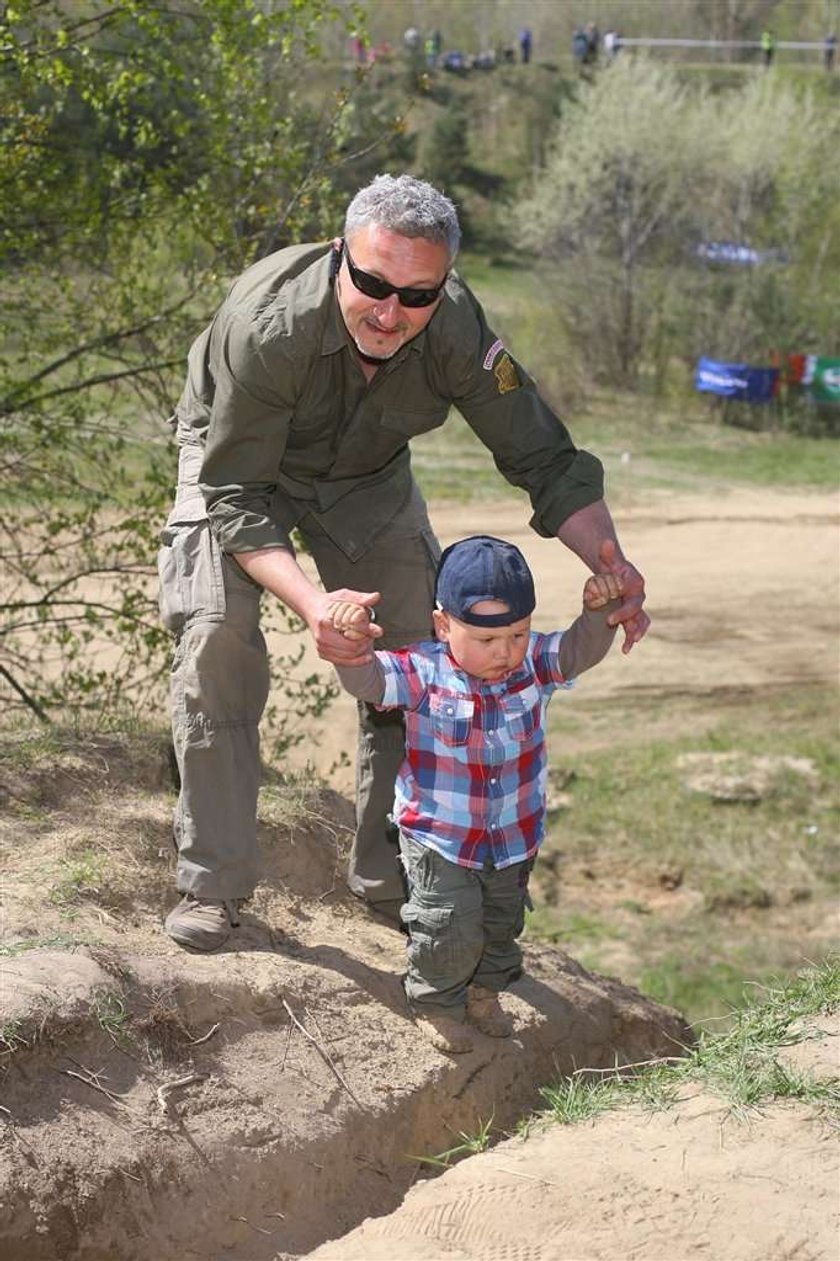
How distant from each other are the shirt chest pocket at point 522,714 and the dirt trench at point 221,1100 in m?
0.96

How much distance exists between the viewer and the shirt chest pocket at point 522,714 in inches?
172

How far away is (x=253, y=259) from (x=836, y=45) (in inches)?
1851

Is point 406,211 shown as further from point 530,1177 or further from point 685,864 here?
point 685,864

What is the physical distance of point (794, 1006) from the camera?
470 centimetres

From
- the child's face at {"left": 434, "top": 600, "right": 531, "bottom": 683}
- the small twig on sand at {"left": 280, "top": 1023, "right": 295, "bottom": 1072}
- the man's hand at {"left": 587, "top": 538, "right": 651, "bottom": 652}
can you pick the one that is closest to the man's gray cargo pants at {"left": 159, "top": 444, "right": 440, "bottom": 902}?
the small twig on sand at {"left": 280, "top": 1023, "right": 295, "bottom": 1072}

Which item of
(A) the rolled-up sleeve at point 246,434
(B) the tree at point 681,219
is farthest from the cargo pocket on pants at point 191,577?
(B) the tree at point 681,219

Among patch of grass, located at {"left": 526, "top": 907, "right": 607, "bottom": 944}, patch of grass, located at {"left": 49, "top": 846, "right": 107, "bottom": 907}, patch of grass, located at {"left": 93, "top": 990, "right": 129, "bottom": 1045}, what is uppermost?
patch of grass, located at {"left": 93, "top": 990, "right": 129, "bottom": 1045}

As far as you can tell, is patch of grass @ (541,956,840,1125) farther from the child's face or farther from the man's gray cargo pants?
the child's face

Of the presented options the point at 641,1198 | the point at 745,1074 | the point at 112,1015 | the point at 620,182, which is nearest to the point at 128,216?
the point at 112,1015

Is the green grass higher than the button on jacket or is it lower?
lower

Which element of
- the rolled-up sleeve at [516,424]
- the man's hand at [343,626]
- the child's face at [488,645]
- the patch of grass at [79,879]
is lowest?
the patch of grass at [79,879]

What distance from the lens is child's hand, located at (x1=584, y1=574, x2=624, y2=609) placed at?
4383 mm

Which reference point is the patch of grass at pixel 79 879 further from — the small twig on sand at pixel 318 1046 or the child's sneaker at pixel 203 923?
the small twig on sand at pixel 318 1046

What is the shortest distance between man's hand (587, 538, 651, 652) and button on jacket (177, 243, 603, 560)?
0.28m
